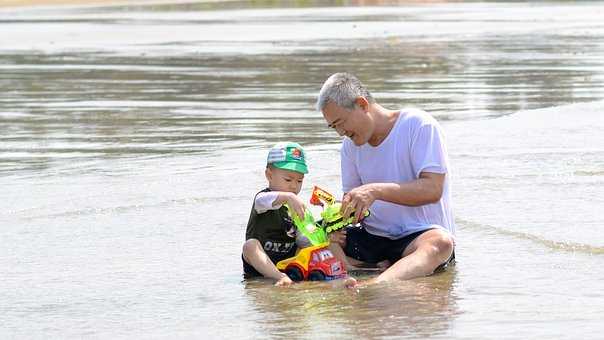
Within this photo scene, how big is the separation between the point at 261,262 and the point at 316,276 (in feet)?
0.89

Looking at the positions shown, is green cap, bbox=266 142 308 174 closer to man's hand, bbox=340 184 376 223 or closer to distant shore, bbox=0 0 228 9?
man's hand, bbox=340 184 376 223

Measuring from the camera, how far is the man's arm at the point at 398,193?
22.7 feet

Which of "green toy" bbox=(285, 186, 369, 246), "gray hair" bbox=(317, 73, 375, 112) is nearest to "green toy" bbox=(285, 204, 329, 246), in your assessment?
"green toy" bbox=(285, 186, 369, 246)

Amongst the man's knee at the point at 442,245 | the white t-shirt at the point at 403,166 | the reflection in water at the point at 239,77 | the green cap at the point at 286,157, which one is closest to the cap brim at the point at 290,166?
the green cap at the point at 286,157

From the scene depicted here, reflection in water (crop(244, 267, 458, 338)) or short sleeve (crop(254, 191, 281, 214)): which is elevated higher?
short sleeve (crop(254, 191, 281, 214))

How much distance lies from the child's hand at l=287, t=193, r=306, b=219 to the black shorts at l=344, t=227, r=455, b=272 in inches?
23.7

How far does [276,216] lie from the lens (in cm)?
729

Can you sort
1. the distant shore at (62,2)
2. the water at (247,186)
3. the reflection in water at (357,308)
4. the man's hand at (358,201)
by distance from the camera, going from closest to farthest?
1. the reflection in water at (357,308)
2. the water at (247,186)
3. the man's hand at (358,201)
4. the distant shore at (62,2)

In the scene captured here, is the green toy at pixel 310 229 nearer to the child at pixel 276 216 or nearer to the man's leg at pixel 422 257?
the child at pixel 276 216

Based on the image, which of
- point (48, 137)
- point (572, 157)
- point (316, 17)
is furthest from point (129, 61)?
point (316, 17)

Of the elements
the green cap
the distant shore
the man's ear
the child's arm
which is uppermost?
the man's ear

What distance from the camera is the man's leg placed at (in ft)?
23.2

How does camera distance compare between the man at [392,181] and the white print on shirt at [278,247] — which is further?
the white print on shirt at [278,247]

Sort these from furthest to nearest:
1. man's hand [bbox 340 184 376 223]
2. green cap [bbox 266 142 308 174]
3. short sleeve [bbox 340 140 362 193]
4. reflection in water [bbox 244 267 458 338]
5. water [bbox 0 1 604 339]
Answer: short sleeve [bbox 340 140 362 193], green cap [bbox 266 142 308 174], man's hand [bbox 340 184 376 223], water [bbox 0 1 604 339], reflection in water [bbox 244 267 458 338]
